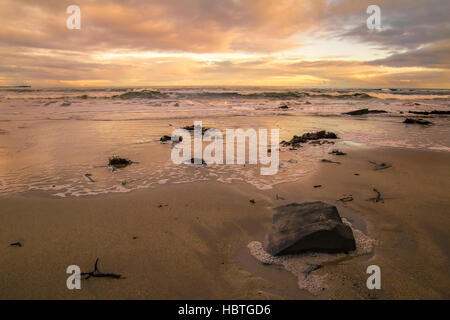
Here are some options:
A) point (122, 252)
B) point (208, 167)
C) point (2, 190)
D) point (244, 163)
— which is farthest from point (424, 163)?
point (2, 190)

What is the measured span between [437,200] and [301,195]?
2.15 meters

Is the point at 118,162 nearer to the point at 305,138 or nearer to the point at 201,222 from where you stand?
the point at 201,222

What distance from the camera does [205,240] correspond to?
3246 mm

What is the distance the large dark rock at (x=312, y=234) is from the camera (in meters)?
2.88

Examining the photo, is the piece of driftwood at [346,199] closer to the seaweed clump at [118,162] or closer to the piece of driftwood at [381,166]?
the piece of driftwood at [381,166]

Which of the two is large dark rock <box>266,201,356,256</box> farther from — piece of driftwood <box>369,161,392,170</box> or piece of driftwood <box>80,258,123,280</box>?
piece of driftwood <box>369,161,392,170</box>

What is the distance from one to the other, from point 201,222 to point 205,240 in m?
0.45

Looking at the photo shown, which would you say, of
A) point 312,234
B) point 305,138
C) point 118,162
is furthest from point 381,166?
point 118,162

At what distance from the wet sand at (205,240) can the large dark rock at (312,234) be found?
202 mm

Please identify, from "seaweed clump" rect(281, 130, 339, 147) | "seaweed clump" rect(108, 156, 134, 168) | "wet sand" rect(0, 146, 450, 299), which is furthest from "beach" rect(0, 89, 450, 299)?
"seaweed clump" rect(281, 130, 339, 147)

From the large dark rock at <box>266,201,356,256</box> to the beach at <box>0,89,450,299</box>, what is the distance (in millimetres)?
166

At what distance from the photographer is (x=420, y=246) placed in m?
3.06

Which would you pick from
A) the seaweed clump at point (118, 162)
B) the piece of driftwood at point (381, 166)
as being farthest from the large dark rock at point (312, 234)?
the seaweed clump at point (118, 162)

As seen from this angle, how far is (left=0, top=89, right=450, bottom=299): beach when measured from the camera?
8.16 ft
